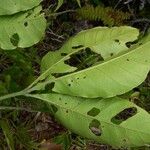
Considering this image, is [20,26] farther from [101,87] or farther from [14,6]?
[101,87]

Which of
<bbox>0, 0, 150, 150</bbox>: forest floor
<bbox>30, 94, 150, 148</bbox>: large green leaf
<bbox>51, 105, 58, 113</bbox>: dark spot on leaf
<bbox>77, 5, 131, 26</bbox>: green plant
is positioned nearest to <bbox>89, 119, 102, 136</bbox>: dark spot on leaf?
<bbox>30, 94, 150, 148</bbox>: large green leaf

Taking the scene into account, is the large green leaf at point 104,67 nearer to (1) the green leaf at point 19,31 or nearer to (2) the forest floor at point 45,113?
(1) the green leaf at point 19,31

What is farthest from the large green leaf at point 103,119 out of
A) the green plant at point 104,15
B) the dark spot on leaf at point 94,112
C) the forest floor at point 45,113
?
the green plant at point 104,15

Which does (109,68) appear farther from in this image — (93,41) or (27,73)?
(27,73)

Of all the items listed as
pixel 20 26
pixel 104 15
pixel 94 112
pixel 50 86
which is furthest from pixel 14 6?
pixel 104 15

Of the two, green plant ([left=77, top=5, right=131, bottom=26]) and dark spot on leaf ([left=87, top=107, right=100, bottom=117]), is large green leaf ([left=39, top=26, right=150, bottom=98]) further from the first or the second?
green plant ([left=77, top=5, right=131, bottom=26])

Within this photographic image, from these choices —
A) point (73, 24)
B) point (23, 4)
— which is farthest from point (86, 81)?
point (73, 24)
